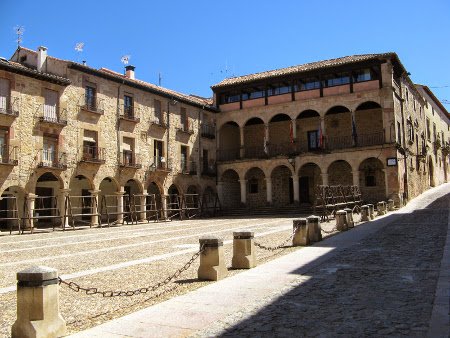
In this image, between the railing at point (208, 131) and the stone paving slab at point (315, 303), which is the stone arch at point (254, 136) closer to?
the railing at point (208, 131)

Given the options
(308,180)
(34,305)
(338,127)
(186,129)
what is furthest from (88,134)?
(34,305)

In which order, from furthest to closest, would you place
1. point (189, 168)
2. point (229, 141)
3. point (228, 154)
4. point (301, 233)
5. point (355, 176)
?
point (229, 141) < point (228, 154) < point (189, 168) < point (355, 176) < point (301, 233)

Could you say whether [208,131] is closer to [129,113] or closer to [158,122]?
[158,122]

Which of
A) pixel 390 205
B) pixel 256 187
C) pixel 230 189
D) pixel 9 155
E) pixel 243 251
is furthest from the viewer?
pixel 230 189

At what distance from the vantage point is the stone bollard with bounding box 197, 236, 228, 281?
686 centimetres

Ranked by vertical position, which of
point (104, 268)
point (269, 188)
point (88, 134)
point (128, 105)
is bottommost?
point (104, 268)

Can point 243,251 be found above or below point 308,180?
below

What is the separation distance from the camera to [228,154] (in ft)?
110

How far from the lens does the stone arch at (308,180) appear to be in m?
31.5

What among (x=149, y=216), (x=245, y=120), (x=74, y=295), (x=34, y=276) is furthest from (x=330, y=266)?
(x=245, y=120)

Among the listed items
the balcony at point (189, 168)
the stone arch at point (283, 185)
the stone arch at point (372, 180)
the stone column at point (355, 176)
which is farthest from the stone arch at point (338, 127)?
the balcony at point (189, 168)

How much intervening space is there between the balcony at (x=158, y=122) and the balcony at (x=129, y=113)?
1.18 meters

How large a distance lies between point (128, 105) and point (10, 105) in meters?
7.54

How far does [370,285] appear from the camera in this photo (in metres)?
6.04
